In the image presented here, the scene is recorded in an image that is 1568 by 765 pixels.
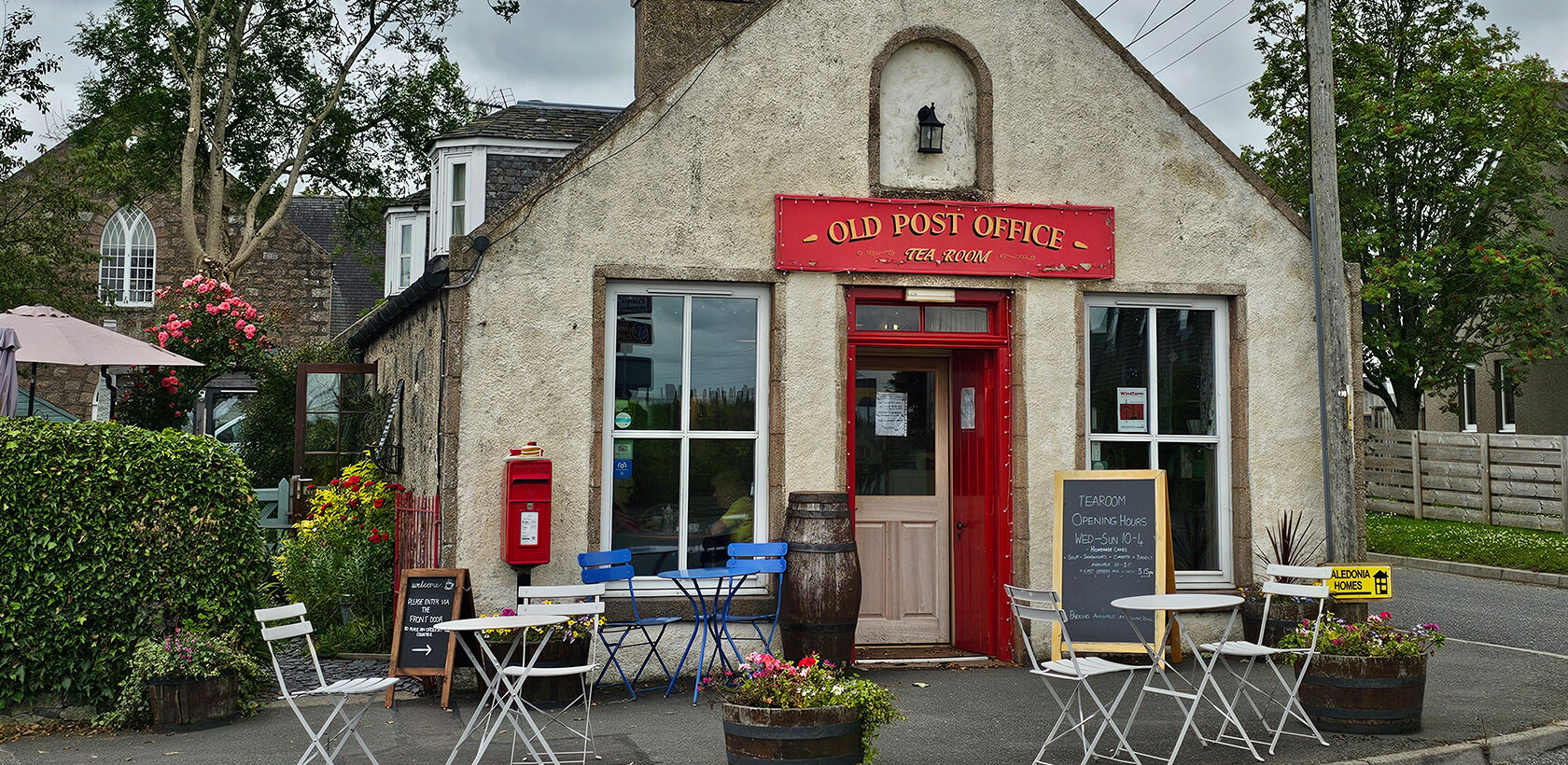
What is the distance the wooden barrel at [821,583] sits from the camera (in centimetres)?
795

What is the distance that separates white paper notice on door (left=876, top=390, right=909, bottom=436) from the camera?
9.52 metres

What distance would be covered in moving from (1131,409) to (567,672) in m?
5.21

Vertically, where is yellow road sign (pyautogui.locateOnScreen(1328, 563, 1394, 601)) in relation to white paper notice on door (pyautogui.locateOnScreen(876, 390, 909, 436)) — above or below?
below

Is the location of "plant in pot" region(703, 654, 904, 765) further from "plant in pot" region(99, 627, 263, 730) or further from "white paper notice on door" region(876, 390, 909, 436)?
"white paper notice on door" region(876, 390, 909, 436)

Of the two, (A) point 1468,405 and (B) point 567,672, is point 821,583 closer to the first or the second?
(B) point 567,672

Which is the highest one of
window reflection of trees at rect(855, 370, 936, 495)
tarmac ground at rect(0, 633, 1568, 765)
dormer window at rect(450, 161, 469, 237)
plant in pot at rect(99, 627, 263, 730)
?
dormer window at rect(450, 161, 469, 237)

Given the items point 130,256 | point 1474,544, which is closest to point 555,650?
point 1474,544

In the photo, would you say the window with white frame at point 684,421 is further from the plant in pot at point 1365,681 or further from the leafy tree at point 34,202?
the leafy tree at point 34,202

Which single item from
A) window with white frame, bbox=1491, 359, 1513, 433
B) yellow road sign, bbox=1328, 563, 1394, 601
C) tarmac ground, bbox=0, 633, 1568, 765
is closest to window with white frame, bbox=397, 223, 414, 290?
tarmac ground, bbox=0, 633, 1568, 765

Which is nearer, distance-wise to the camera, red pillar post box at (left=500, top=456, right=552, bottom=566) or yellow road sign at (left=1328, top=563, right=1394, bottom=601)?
red pillar post box at (left=500, top=456, right=552, bottom=566)

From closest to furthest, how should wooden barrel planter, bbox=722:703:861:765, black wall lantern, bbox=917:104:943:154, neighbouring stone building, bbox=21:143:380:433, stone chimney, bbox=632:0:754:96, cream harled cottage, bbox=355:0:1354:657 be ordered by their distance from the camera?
1. wooden barrel planter, bbox=722:703:861:765
2. cream harled cottage, bbox=355:0:1354:657
3. black wall lantern, bbox=917:104:943:154
4. stone chimney, bbox=632:0:754:96
5. neighbouring stone building, bbox=21:143:380:433

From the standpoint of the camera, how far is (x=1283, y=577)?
9016 mm

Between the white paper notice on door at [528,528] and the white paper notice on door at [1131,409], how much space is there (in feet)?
14.3

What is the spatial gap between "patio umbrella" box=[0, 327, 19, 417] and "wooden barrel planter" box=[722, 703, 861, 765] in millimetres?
6886
